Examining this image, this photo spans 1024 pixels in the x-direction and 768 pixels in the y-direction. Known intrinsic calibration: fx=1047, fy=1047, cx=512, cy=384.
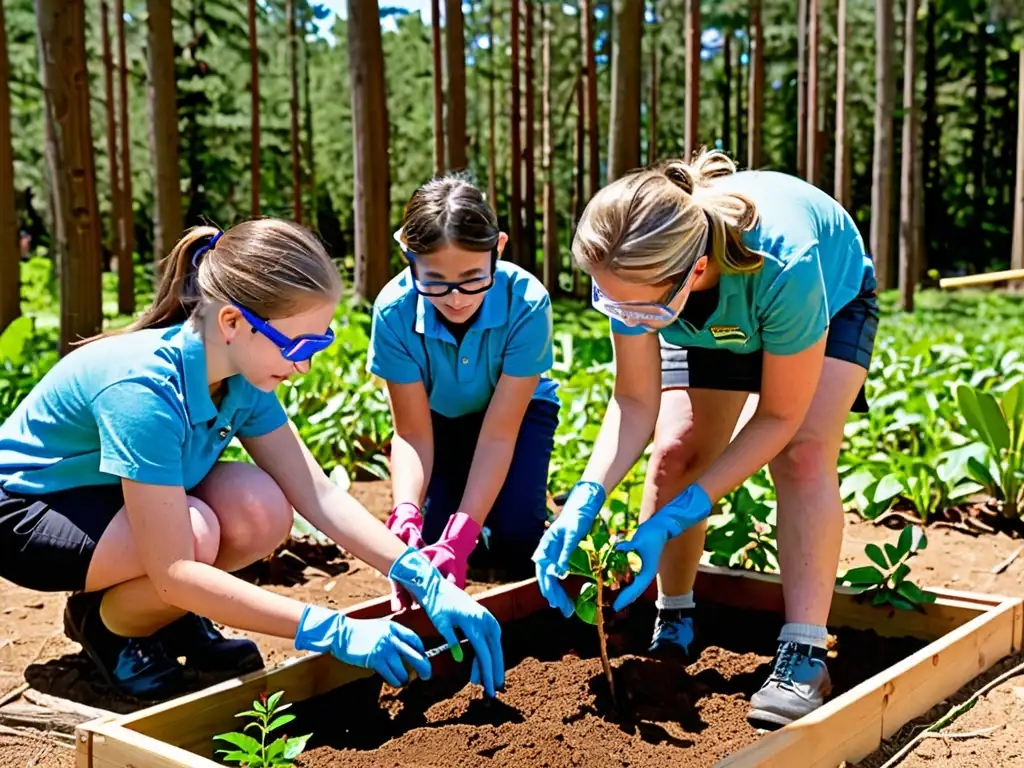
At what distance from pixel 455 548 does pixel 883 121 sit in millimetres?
13496

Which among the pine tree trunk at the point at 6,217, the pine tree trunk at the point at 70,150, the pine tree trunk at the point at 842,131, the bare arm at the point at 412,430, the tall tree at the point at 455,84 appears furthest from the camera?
the pine tree trunk at the point at 842,131

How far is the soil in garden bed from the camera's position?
6.65ft

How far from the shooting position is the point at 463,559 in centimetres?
269

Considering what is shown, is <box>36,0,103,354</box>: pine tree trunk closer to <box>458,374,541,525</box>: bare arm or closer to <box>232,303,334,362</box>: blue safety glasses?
<box>458,374,541,525</box>: bare arm

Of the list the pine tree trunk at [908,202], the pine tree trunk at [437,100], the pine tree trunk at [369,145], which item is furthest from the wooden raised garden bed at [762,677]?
the pine tree trunk at [908,202]

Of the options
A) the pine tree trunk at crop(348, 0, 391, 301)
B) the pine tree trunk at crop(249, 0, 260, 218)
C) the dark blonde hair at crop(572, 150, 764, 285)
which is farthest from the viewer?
the pine tree trunk at crop(249, 0, 260, 218)

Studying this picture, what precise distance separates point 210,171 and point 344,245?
42.5ft

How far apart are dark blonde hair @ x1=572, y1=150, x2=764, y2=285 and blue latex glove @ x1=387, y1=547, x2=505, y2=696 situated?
0.75m

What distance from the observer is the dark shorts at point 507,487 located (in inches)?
136

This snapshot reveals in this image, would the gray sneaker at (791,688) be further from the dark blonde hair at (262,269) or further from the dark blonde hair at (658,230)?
the dark blonde hair at (262,269)

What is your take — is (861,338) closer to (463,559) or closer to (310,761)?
(463,559)

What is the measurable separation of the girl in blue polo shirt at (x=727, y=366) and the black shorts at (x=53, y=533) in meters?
0.97

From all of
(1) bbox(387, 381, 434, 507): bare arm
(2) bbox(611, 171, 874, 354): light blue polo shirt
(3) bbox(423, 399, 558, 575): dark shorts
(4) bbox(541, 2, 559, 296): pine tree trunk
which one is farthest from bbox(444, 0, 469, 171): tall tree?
(2) bbox(611, 171, 874, 354): light blue polo shirt

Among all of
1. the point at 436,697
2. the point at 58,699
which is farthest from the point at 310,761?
the point at 58,699
